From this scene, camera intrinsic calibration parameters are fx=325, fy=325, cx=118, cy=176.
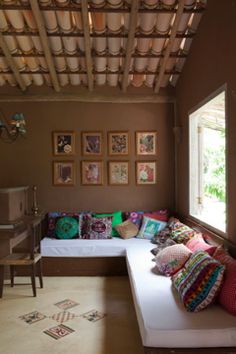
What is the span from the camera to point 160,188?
17.2ft

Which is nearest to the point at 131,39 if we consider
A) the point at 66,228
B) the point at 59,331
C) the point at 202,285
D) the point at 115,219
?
the point at 115,219

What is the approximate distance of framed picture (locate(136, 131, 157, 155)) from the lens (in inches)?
204

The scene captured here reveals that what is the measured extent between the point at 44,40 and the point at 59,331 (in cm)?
318

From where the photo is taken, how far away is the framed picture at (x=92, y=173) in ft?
17.0

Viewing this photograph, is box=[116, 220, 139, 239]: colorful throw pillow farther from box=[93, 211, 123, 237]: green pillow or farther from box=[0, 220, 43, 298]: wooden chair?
box=[0, 220, 43, 298]: wooden chair

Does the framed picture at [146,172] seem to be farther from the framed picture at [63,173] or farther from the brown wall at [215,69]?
the framed picture at [63,173]

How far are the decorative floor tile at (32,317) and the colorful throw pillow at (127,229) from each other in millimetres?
1757

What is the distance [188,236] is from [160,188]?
1.51m

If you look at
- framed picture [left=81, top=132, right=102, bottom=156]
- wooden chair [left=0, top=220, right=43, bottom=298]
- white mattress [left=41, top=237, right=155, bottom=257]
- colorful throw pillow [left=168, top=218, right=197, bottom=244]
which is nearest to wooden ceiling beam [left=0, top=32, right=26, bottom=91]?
framed picture [left=81, top=132, right=102, bottom=156]

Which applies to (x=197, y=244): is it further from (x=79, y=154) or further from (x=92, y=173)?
(x=79, y=154)

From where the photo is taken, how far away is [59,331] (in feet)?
9.82

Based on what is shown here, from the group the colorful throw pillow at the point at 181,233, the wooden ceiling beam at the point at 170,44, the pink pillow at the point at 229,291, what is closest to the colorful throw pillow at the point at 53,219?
the colorful throw pillow at the point at 181,233

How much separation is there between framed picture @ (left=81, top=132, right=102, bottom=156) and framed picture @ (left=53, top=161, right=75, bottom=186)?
0.30 m

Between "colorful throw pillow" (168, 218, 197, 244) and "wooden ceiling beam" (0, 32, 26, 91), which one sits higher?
"wooden ceiling beam" (0, 32, 26, 91)
